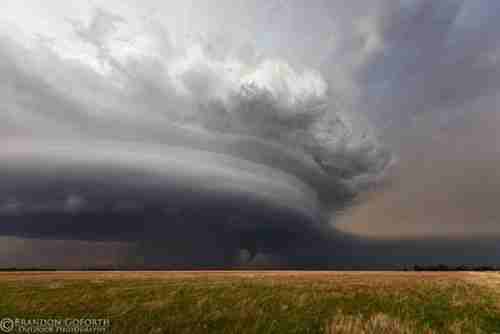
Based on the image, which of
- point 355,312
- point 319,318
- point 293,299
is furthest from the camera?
point 293,299

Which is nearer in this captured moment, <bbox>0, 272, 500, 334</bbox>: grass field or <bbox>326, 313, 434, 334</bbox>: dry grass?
<bbox>326, 313, 434, 334</bbox>: dry grass

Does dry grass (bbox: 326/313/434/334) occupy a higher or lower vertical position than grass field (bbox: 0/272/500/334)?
higher

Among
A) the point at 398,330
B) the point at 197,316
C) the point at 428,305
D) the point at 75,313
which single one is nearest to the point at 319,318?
the point at 398,330

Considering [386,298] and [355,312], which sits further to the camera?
[386,298]

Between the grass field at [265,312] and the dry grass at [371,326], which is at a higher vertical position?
the dry grass at [371,326]

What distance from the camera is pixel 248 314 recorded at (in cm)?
1702

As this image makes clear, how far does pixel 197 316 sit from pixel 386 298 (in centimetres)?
1395

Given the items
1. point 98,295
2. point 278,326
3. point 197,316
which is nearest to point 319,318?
point 278,326

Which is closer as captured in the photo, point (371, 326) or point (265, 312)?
point (371, 326)

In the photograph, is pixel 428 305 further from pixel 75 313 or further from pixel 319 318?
pixel 75 313

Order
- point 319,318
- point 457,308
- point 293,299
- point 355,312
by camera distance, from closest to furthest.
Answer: point 319,318, point 355,312, point 457,308, point 293,299

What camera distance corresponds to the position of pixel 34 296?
75.2 ft

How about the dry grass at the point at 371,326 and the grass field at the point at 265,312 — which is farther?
the grass field at the point at 265,312

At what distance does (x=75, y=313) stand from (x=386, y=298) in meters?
19.6
